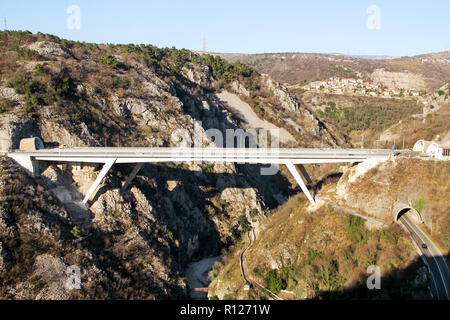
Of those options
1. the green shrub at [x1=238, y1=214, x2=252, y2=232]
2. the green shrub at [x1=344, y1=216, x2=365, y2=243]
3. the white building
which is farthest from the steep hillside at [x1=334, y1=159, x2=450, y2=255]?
the green shrub at [x1=238, y1=214, x2=252, y2=232]

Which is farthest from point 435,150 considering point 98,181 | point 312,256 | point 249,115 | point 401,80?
point 401,80

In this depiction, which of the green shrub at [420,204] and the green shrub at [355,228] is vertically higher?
the green shrub at [420,204]

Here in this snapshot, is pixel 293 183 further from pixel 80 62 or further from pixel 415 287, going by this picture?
pixel 80 62

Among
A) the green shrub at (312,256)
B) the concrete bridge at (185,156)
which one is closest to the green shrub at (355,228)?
the green shrub at (312,256)

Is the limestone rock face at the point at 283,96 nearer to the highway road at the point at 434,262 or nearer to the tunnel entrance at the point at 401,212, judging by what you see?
the tunnel entrance at the point at 401,212

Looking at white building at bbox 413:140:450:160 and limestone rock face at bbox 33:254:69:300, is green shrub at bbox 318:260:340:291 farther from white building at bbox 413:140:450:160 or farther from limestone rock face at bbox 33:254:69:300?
limestone rock face at bbox 33:254:69:300

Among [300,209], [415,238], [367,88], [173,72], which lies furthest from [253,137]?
[367,88]
